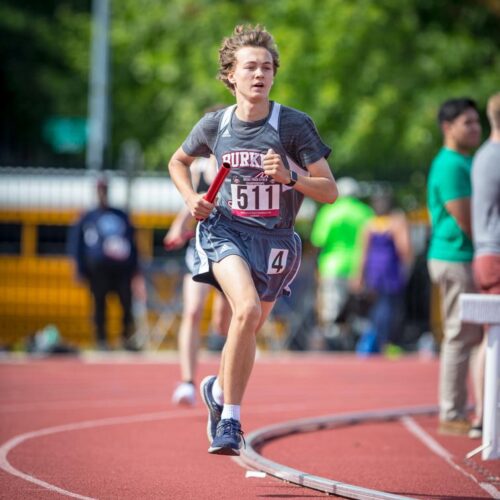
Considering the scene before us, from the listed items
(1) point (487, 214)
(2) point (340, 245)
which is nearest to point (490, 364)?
(1) point (487, 214)

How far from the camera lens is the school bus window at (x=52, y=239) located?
20484mm

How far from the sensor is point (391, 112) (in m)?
27.8

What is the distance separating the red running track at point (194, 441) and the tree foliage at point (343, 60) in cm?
1092

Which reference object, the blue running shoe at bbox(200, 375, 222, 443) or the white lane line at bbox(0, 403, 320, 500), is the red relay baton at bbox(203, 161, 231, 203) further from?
the white lane line at bbox(0, 403, 320, 500)

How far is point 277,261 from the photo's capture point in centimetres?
735

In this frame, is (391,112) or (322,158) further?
(391,112)

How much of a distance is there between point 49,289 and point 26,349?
1.94 m

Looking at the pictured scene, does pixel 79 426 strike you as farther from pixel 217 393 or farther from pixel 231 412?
pixel 231 412

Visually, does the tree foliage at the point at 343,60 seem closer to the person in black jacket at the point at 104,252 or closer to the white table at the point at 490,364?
the person in black jacket at the point at 104,252

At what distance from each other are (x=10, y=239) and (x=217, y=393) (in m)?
13.5

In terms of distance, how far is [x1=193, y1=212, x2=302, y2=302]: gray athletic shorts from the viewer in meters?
7.27

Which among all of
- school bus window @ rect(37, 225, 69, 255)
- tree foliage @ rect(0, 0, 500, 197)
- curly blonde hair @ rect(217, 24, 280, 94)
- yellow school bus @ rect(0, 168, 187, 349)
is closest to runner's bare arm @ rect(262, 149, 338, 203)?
curly blonde hair @ rect(217, 24, 280, 94)

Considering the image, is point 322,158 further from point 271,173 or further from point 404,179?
point 404,179

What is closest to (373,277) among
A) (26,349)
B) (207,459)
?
(26,349)
